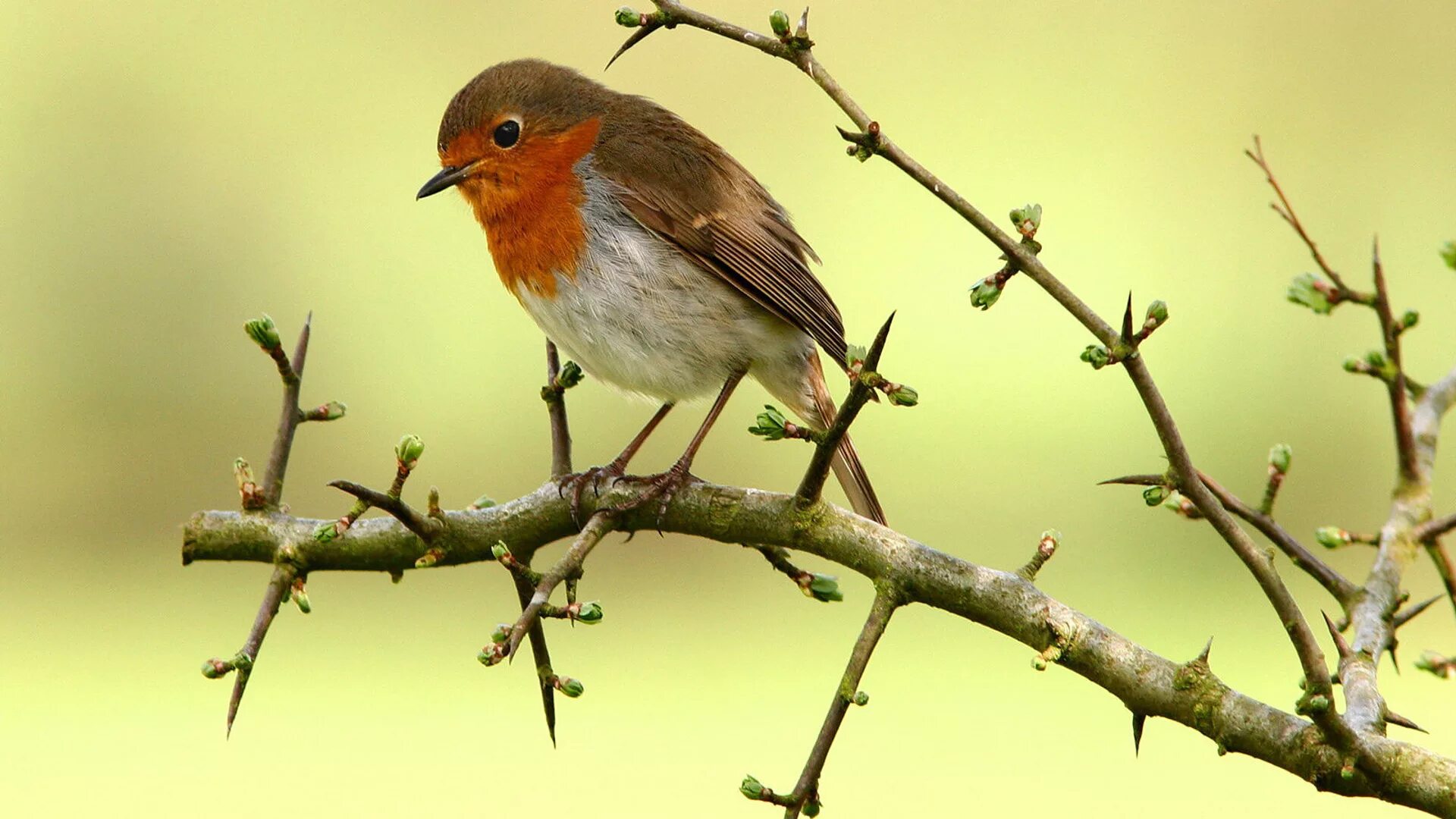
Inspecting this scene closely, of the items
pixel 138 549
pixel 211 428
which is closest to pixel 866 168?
pixel 211 428

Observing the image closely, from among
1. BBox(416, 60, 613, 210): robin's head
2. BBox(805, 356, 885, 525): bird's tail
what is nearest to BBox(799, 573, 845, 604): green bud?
BBox(805, 356, 885, 525): bird's tail

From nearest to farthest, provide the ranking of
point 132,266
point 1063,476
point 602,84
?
point 602,84 → point 1063,476 → point 132,266

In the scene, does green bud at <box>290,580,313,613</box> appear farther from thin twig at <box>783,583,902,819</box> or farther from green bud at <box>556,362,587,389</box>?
thin twig at <box>783,583,902,819</box>

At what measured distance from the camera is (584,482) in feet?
7.86

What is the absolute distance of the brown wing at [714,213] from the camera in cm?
312

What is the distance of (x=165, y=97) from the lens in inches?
339

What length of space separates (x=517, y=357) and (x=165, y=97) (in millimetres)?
2920

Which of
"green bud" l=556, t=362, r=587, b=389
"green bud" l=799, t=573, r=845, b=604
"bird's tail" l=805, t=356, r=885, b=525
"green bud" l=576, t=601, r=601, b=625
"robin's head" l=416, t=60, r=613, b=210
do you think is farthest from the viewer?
"robin's head" l=416, t=60, r=613, b=210

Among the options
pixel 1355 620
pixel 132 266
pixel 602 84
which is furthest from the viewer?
pixel 132 266

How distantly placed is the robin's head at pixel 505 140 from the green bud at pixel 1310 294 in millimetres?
1920

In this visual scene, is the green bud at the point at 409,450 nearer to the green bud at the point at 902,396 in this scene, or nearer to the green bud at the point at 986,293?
the green bud at the point at 902,396

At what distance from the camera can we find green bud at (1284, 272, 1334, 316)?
1646 mm

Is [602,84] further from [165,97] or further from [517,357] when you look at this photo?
[165,97]

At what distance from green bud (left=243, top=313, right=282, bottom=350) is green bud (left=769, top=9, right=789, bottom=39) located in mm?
815
